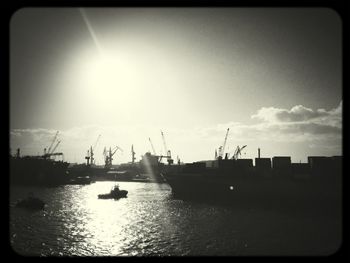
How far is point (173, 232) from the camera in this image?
34406 mm

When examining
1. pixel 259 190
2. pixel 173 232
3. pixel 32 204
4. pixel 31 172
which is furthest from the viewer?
pixel 31 172

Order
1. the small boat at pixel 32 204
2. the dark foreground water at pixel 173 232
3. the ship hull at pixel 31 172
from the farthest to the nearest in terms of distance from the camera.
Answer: the ship hull at pixel 31 172 < the small boat at pixel 32 204 < the dark foreground water at pixel 173 232

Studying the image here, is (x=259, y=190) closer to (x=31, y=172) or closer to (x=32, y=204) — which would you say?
(x=32, y=204)

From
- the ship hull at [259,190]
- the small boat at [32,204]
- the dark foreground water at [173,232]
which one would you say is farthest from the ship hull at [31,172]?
the ship hull at [259,190]

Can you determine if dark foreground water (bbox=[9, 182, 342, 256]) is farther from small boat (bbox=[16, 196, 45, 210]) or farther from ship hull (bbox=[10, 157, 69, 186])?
ship hull (bbox=[10, 157, 69, 186])

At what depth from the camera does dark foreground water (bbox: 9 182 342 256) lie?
89.7 feet

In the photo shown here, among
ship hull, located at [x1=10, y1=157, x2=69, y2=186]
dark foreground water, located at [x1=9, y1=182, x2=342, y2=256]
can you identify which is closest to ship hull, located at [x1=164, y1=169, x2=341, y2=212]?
dark foreground water, located at [x1=9, y1=182, x2=342, y2=256]

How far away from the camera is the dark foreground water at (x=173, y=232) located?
2733 centimetres

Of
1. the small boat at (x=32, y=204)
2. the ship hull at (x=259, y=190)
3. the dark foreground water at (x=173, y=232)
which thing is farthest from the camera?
the ship hull at (x=259, y=190)

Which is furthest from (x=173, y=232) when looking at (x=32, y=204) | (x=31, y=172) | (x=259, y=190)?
(x=31, y=172)

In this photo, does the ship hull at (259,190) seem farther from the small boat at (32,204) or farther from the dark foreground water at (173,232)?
the small boat at (32,204)
